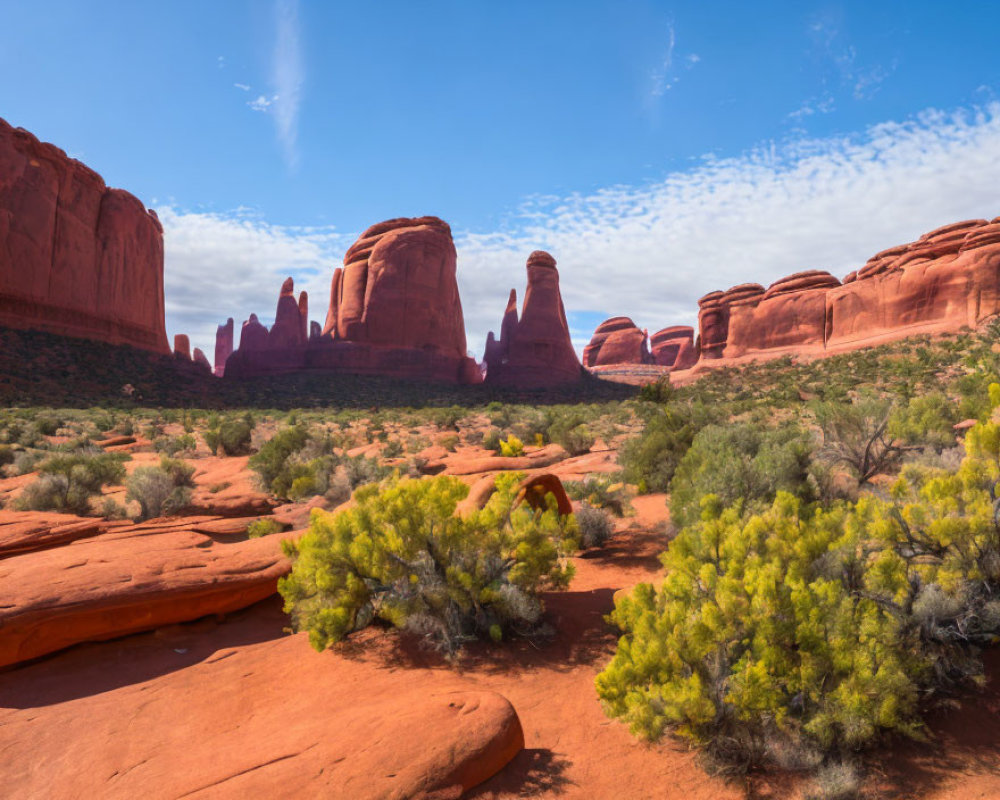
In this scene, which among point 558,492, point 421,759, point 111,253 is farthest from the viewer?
point 111,253

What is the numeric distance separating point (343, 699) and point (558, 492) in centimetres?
455

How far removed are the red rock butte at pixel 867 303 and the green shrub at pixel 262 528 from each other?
130 ft

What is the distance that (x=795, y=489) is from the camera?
7211mm

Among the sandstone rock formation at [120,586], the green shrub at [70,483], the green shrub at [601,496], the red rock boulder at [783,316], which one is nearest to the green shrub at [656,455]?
the green shrub at [601,496]

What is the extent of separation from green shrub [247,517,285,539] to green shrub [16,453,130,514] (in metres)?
4.41

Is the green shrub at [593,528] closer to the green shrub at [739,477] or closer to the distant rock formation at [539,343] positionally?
the green shrub at [739,477]

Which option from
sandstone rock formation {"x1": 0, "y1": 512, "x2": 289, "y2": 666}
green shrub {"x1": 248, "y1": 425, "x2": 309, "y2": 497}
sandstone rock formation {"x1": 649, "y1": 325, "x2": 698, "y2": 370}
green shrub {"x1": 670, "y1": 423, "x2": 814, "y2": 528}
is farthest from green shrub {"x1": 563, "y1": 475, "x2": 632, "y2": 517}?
sandstone rock formation {"x1": 649, "y1": 325, "x2": 698, "y2": 370}

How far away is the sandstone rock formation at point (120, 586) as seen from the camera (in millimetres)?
5027

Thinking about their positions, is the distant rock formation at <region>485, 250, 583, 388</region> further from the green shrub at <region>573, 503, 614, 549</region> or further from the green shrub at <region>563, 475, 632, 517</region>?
the green shrub at <region>573, 503, 614, 549</region>

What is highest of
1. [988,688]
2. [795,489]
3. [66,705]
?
[795,489]

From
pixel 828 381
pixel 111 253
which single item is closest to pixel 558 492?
pixel 828 381

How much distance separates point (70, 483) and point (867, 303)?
46.8 metres

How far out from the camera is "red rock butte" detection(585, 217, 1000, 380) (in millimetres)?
32844

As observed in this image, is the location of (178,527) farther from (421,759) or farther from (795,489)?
(795,489)
